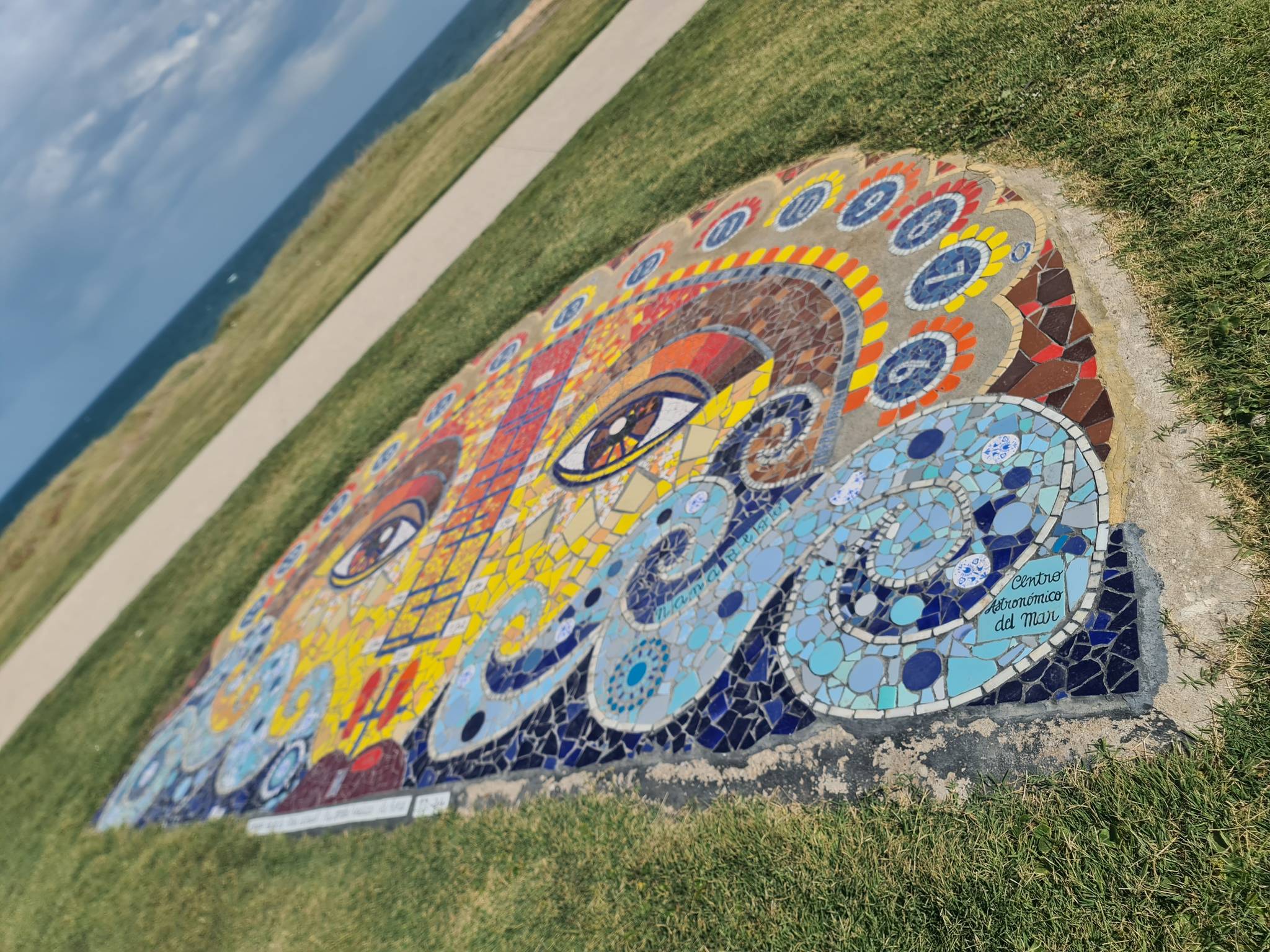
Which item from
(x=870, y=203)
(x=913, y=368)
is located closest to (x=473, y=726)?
(x=913, y=368)

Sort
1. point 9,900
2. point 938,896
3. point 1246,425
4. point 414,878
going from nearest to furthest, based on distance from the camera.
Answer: point 938,896 < point 1246,425 < point 414,878 < point 9,900

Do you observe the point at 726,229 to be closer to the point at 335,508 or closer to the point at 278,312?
the point at 335,508

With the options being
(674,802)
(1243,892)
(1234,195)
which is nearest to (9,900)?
(674,802)

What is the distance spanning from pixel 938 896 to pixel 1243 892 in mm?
769

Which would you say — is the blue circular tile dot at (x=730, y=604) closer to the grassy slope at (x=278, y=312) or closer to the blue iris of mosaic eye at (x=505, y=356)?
the blue iris of mosaic eye at (x=505, y=356)

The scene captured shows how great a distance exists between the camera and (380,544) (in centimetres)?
716

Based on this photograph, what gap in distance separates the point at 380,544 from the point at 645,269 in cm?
300

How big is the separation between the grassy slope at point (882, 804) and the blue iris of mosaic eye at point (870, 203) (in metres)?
0.31

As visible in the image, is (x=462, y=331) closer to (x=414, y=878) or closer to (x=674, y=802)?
(x=414, y=878)

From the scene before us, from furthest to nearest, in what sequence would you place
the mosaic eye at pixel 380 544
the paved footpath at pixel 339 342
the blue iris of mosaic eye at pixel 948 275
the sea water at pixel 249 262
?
1. the sea water at pixel 249 262
2. the paved footpath at pixel 339 342
3. the mosaic eye at pixel 380 544
4. the blue iris of mosaic eye at pixel 948 275

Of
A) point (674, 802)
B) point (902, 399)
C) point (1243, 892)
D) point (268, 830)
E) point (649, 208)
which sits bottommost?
point (1243, 892)

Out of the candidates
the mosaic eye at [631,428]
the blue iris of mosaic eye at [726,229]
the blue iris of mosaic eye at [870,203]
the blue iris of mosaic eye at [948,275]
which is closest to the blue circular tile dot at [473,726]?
the mosaic eye at [631,428]

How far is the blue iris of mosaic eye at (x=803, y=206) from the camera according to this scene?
5.61m

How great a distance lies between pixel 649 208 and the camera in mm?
7672
